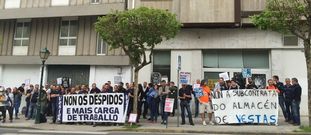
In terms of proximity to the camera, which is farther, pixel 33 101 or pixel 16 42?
pixel 16 42

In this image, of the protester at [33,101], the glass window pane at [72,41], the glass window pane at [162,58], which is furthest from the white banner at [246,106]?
the glass window pane at [72,41]

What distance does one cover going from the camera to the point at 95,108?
16.5 meters

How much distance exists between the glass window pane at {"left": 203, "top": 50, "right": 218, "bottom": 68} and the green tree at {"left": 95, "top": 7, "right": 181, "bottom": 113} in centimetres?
590

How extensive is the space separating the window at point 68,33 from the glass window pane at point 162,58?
557 cm

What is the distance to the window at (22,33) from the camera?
25.5 meters

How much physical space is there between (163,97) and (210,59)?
5.56 meters

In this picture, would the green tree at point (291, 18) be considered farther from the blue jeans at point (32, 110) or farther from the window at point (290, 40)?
the blue jeans at point (32, 110)

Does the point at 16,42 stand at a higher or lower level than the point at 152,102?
higher

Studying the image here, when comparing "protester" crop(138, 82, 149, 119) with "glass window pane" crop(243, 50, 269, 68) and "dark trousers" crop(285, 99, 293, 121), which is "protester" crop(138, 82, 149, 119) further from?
"glass window pane" crop(243, 50, 269, 68)

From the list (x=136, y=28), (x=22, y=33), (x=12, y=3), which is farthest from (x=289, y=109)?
(x=12, y=3)

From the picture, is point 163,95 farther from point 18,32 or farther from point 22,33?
point 18,32

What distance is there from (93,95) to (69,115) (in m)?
1.61

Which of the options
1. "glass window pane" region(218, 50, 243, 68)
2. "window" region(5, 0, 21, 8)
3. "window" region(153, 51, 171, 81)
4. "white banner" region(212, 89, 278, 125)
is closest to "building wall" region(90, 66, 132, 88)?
"window" region(153, 51, 171, 81)

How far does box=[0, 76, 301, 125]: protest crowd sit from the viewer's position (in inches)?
610
